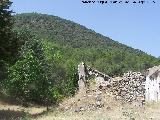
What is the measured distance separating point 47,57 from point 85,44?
84.9 metres

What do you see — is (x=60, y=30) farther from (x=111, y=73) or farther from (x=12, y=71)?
(x=12, y=71)

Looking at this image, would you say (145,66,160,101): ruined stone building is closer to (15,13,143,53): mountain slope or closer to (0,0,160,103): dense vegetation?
(0,0,160,103): dense vegetation

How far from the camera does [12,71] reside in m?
Answer: 64.8

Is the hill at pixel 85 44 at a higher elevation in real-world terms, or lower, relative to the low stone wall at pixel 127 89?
higher

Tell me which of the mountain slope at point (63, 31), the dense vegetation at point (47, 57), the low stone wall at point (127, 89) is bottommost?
the low stone wall at point (127, 89)

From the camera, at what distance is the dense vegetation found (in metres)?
40.0

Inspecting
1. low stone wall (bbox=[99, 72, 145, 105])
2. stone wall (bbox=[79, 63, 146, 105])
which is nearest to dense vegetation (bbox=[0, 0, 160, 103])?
stone wall (bbox=[79, 63, 146, 105])

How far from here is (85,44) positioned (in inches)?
6841

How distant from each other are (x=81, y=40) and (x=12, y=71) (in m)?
110

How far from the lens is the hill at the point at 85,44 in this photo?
136125 millimetres

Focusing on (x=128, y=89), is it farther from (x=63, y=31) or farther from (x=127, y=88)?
(x=63, y=31)

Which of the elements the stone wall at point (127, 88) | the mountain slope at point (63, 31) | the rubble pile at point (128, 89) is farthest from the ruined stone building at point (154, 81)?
the mountain slope at point (63, 31)

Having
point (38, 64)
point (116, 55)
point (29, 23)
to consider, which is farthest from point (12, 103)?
point (29, 23)

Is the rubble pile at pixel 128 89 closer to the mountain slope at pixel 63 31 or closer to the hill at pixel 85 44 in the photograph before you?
the hill at pixel 85 44
